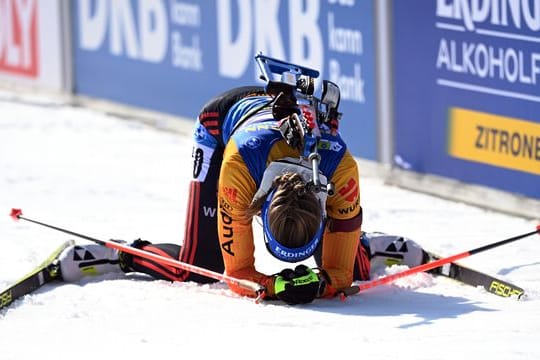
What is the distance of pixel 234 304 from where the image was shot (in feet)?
19.4

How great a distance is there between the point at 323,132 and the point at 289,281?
0.68 meters

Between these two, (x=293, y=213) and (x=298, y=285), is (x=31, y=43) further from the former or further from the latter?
(x=293, y=213)

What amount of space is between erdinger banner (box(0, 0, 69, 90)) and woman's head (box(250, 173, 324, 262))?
774 centimetres

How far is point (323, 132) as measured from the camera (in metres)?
5.85

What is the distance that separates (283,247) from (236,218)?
1.10ft

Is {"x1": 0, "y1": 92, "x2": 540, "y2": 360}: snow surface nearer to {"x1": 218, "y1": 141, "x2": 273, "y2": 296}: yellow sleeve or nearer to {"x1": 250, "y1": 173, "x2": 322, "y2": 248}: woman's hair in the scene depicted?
{"x1": 218, "y1": 141, "x2": 273, "y2": 296}: yellow sleeve

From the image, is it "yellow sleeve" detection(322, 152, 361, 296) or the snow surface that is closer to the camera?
the snow surface

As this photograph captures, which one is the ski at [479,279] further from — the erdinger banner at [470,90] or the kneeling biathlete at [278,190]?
the erdinger banner at [470,90]

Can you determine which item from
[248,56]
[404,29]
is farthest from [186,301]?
[248,56]

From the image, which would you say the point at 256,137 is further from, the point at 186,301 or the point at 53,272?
the point at 53,272

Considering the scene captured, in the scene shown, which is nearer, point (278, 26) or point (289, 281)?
point (289, 281)

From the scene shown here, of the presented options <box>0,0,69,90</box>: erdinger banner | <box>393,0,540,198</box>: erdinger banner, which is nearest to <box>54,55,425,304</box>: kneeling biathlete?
<box>393,0,540,198</box>: erdinger banner

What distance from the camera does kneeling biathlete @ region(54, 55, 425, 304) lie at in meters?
5.51

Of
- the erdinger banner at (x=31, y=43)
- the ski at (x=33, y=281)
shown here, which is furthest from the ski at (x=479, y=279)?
the erdinger banner at (x=31, y=43)
